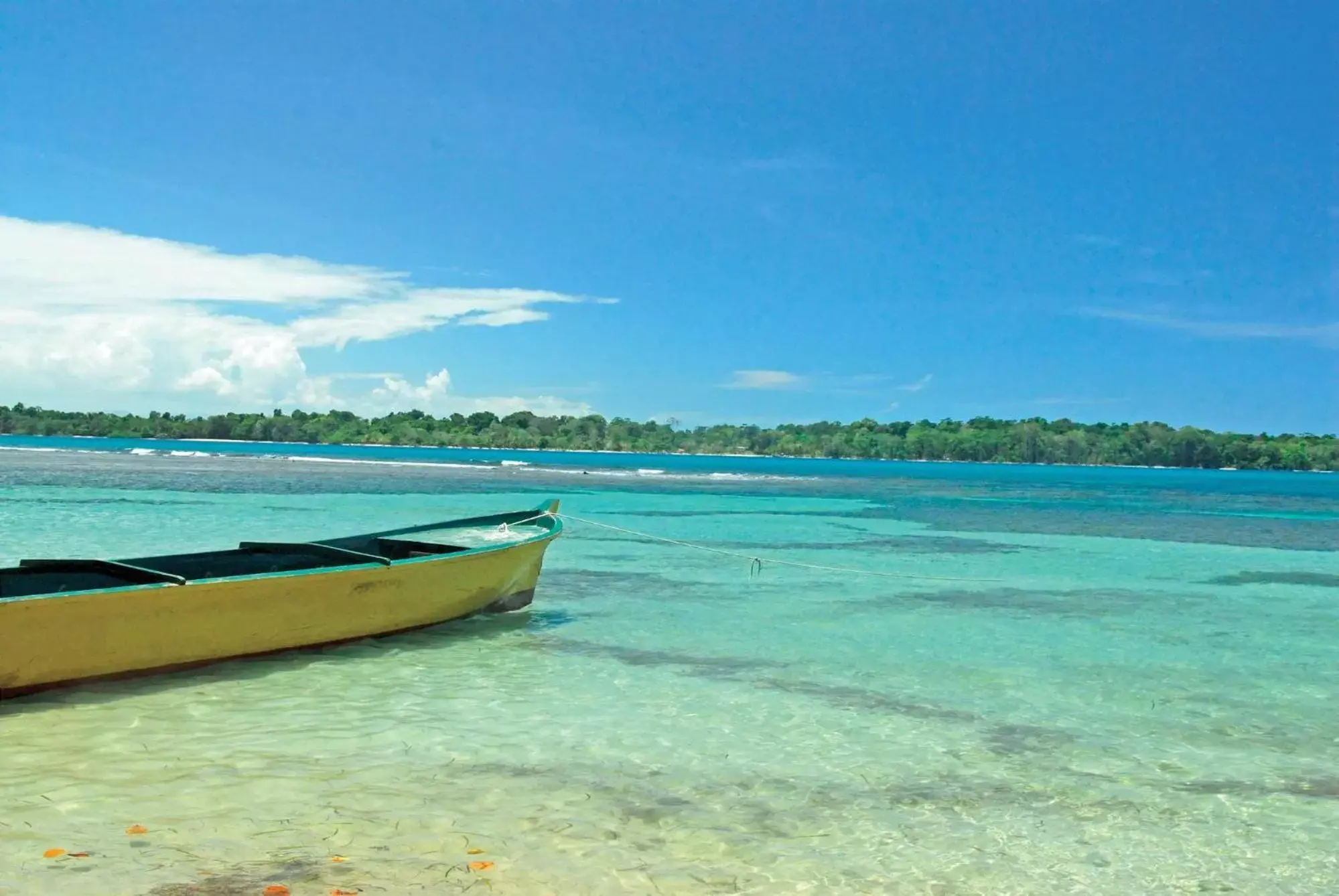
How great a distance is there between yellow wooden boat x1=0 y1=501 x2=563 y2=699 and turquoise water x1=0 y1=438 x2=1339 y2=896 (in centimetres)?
28

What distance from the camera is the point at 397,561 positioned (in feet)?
38.4

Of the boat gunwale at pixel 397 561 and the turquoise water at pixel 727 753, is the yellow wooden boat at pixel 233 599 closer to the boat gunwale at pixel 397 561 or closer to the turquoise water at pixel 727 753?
the boat gunwale at pixel 397 561

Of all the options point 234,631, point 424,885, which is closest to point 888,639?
point 234,631

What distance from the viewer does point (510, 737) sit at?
8.11 meters

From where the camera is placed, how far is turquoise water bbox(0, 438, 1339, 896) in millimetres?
5656

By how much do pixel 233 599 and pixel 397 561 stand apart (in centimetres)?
225

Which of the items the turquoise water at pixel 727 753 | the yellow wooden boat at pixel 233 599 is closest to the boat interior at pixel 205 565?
the yellow wooden boat at pixel 233 599

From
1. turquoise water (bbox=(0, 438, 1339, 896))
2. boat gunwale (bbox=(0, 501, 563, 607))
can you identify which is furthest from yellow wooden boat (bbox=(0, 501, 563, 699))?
turquoise water (bbox=(0, 438, 1339, 896))

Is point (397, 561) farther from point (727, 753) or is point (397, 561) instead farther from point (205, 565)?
point (727, 753)

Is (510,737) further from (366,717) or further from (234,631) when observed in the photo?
(234,631)

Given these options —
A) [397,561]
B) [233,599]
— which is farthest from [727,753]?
[397,561]

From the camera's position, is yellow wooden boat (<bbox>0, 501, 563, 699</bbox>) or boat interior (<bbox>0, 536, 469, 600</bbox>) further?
boat interior (<bbox>0, 536, 469, 600</bbox>)

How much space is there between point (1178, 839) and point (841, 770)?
87.3 inches

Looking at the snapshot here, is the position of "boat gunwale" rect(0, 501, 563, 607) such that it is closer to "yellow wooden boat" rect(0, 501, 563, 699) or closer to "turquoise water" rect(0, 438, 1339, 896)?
"yellow wooden boat" rect(0, 501, 563, 699)
